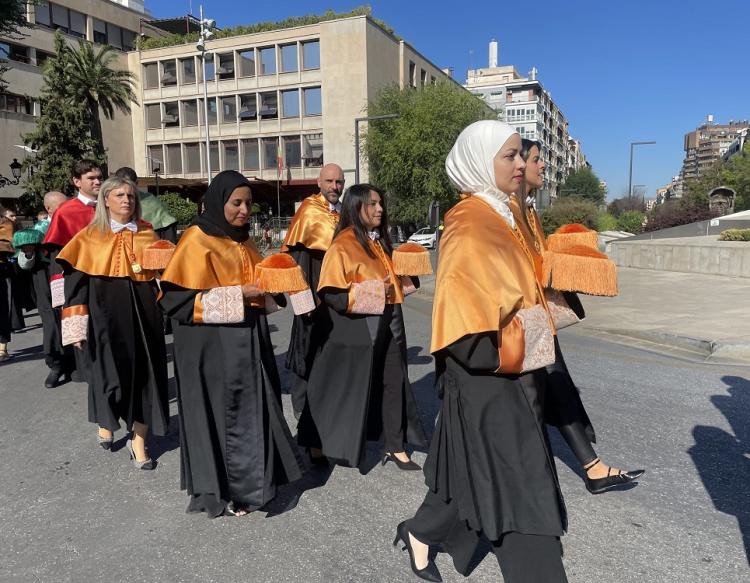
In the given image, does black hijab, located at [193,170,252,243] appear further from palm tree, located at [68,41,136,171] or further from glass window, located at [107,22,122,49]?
glass window, located at [107,22,122,49]

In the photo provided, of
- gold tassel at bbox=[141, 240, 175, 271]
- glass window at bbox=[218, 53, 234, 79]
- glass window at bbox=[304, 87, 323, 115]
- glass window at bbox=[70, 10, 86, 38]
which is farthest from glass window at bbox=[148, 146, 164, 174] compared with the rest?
gold tassel at bbox=[141, 240, 175, 271]

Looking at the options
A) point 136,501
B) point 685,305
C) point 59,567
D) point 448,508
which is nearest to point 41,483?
point 136,501

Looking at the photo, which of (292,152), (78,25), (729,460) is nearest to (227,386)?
(729,460)

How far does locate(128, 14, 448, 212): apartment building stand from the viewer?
45406 mm

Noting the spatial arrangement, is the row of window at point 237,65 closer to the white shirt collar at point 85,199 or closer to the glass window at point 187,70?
the glass window at point 187,70

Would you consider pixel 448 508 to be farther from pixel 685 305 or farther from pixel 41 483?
pixel 685 305

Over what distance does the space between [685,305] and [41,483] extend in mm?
10065

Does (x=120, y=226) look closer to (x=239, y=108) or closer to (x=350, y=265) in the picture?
(x=350, y=265)

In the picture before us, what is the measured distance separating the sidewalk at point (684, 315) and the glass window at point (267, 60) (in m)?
39.2

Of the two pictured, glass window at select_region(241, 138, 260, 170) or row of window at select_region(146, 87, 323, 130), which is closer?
row of window at select_region(146, 87, 323, 130)

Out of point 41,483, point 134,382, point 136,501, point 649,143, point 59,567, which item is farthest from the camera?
point 649,143

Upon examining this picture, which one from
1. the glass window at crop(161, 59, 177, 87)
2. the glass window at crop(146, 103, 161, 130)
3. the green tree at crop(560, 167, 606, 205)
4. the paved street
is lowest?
the paved street

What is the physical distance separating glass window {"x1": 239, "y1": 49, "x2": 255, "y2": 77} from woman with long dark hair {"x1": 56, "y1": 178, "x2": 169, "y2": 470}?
1918 inches

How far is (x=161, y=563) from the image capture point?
2.92m
